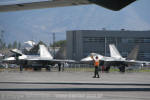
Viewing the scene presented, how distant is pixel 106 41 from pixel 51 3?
103 meters

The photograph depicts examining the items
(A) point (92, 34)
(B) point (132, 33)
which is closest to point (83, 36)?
(A) point (92, 34)

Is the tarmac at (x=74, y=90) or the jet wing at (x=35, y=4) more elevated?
the jet wing at (x=35, y=4)

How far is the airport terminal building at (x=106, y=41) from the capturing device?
12375 cm

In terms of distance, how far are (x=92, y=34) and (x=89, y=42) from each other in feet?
8.32

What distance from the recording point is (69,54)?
131 m

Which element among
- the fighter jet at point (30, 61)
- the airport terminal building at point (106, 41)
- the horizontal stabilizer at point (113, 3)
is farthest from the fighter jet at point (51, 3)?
the airport terminal building at point (106, 41)

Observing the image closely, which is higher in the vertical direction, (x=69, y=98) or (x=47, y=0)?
(x=47, y=0)

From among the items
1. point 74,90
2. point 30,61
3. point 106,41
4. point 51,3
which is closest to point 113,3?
point 51,3

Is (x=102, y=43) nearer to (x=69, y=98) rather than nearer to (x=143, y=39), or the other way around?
(x=143, y=39)

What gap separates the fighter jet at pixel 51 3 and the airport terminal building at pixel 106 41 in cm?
10078

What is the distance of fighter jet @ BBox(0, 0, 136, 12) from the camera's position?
18750 mm

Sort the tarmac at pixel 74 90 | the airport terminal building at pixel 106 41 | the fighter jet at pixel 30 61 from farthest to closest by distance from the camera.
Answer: the airport terminal building at pixel 106 41 → the fighter jet at pixel 30 61 → the tarmac at pixel 74 90

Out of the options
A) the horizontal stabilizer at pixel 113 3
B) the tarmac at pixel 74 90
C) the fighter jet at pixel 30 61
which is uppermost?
the horizontal stabilizer at pixel 113 3

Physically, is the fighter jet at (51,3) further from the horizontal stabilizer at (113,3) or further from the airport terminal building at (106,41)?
the airport terminal building at (106,41)
